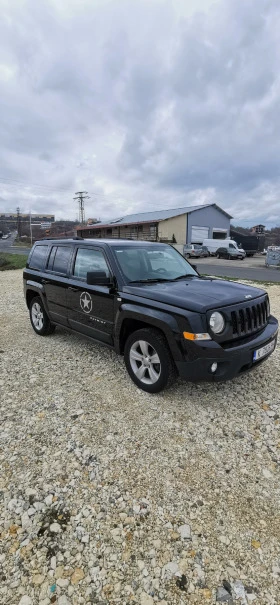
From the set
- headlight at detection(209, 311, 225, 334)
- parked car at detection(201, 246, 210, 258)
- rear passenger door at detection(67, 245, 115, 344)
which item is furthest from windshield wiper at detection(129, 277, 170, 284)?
parked car at detection(201, 246, 210, 258)

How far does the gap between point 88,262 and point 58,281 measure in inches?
29.0

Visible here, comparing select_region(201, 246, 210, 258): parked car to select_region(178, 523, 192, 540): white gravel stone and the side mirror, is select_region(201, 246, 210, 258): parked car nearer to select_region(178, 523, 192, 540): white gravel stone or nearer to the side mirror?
the side mirror

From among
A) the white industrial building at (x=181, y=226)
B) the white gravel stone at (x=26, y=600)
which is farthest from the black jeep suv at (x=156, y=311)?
the white industrial building at (x=181, y=226)

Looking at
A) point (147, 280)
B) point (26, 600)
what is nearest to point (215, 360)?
point (147, 280)

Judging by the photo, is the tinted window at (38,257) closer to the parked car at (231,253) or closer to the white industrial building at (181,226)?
the parked car at (231,253)

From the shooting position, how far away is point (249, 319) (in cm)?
329

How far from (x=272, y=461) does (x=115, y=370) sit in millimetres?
2166

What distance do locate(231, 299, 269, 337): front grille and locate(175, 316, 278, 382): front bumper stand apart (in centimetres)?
14

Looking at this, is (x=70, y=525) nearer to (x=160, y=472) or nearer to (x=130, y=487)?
(x=130, y=487)

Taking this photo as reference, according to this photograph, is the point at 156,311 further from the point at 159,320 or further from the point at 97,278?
the point at 97,278

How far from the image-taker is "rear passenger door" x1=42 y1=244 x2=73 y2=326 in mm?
4672

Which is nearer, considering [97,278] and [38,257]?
[97,278]

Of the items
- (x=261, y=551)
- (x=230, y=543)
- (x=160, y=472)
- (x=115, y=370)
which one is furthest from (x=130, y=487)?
(x=115, y=370)

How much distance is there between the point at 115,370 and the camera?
13.6 feet
